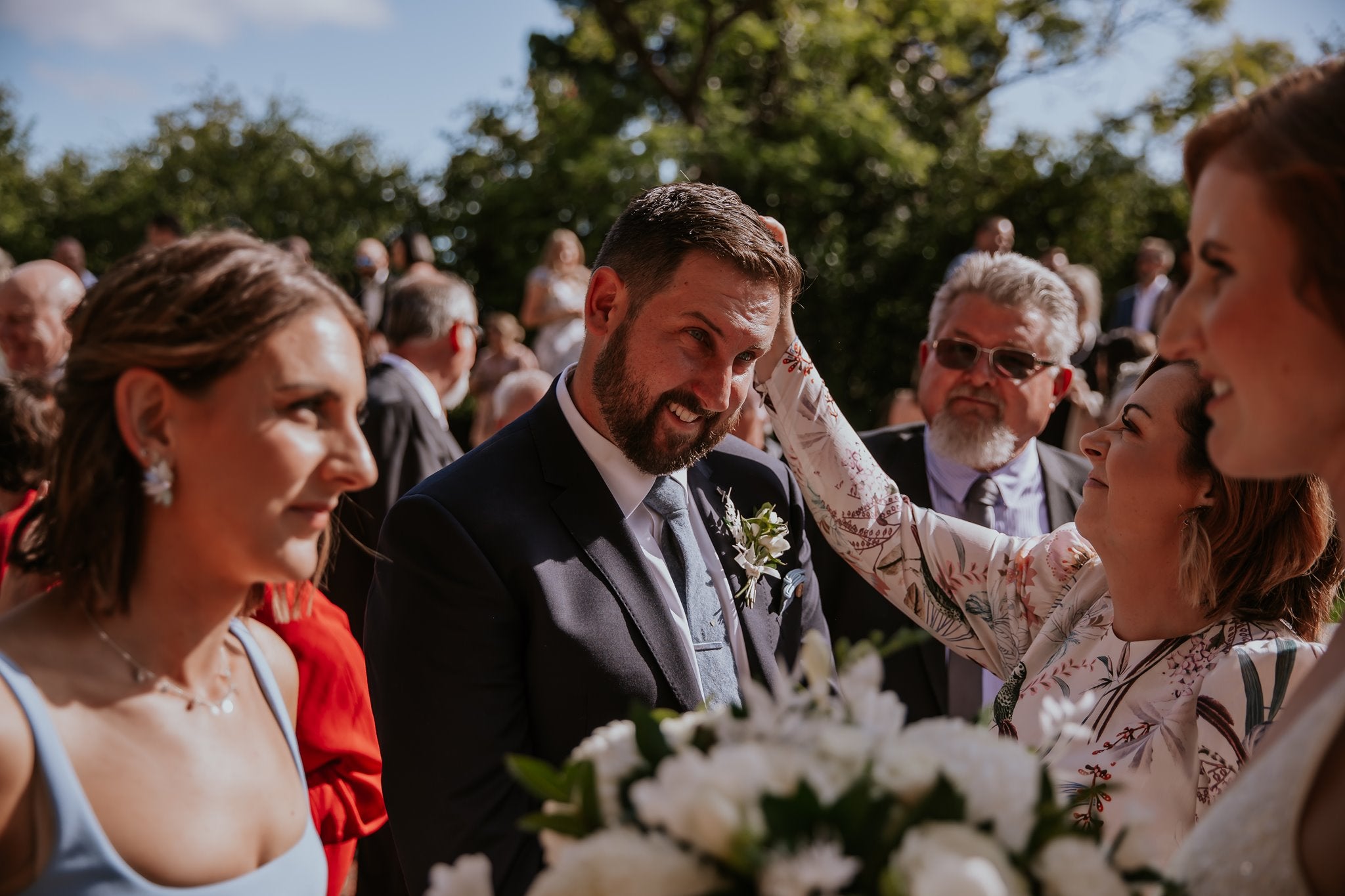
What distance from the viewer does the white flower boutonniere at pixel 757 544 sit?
3.01 meters

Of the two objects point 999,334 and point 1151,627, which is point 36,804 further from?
point 999,334

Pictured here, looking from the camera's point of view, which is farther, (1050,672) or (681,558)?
(681,558)

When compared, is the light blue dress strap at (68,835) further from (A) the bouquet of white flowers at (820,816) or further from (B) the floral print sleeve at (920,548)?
(B) the floral print sleeve at (920,548)

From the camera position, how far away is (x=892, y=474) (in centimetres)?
461

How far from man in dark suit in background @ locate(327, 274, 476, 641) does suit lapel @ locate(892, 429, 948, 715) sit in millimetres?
2118

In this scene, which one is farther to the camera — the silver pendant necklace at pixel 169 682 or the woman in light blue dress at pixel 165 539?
the silver pendant necklace at pixel 169 682

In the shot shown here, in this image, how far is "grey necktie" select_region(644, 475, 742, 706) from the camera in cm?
285

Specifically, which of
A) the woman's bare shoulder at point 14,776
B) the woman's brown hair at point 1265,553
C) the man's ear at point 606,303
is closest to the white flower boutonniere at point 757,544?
the man's ear at point 606,303

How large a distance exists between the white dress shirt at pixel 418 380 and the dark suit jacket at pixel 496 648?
11.7 feet

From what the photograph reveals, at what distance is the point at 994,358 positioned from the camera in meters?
4.59

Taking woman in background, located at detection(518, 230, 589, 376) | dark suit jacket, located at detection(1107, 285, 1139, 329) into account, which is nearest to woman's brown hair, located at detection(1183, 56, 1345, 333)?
woman in background, located at detection(518, 230, 589, 376)

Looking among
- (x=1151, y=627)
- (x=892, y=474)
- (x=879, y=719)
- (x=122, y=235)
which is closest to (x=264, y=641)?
(x=879, y=719)

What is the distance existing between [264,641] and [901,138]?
16.8 metres

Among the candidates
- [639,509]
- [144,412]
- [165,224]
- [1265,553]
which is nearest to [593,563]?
[639,509]
